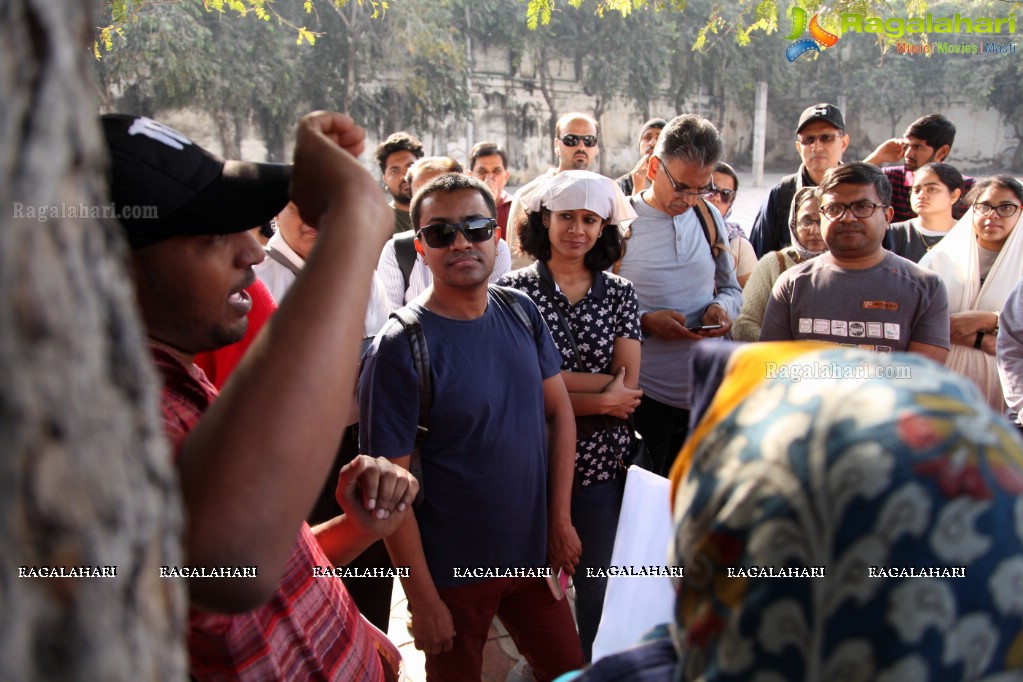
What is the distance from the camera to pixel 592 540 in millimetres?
2688

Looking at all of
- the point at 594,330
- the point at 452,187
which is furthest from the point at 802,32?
the point at 452,187

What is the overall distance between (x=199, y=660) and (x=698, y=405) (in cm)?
79

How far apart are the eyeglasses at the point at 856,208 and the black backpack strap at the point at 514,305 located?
56.2 inches

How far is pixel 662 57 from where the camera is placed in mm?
21422

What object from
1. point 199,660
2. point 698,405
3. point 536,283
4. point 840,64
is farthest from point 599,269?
point 840,64

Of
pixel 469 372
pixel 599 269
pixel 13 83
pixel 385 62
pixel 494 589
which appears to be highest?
pixel 385 62

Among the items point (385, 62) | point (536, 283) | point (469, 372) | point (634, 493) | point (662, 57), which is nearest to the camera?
point (634, 493)

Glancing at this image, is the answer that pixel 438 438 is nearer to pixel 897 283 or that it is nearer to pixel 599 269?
pixel 599 269

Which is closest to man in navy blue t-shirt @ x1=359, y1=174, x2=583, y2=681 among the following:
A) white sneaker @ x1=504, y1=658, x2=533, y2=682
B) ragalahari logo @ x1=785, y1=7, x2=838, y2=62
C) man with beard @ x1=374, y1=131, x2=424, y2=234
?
white sneaker @ x1=504, y1=658, x2=533, y2=682

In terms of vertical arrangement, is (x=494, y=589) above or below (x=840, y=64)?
below

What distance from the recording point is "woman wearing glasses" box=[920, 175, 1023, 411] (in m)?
3.41

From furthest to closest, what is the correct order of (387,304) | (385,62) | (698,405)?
(385,62), (387,304), (698,405)

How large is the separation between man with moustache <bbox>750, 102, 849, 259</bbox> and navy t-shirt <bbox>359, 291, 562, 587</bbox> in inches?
109

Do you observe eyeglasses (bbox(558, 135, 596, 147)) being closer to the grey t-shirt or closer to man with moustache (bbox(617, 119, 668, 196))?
man with moustache (bbox(617, 119, 668, 196))
